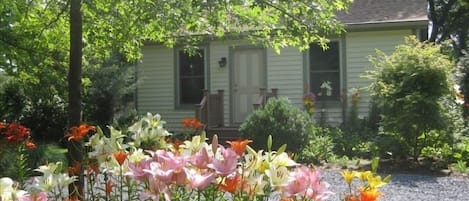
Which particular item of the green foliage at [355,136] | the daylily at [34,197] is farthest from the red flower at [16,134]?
the green foliage at [355,136]

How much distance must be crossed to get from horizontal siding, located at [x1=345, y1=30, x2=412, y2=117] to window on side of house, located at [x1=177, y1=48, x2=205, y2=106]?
3949mm

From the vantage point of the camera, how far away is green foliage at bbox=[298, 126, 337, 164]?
30.8 feet

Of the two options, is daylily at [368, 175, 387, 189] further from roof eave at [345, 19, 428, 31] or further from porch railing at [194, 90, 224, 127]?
porch railing at [194, 90, 224, 127]

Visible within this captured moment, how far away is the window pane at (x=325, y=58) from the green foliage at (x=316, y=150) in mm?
3167

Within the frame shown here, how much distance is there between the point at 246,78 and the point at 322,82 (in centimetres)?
197

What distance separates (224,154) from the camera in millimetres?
1717

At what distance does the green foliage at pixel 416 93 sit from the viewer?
341 inches

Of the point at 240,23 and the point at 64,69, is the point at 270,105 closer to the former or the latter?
the point at 64,69

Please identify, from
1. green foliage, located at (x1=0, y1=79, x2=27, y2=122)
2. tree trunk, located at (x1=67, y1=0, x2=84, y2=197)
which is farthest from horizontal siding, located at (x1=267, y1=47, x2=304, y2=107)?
tree trunk, located at (x1=67, y1=0, x2=84, y2=197)

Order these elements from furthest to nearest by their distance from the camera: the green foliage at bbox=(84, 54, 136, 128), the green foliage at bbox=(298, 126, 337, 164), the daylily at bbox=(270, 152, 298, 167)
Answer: the green foliage at bbox=(84, 54, 136, 128), the green foliage at bbox=(298, 126, 337, 164), the daylily at bbox=(270, 152, 298, 167)

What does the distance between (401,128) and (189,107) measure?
6926 mm

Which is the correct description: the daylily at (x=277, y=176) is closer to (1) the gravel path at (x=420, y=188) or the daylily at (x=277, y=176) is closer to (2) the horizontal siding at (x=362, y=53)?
(1) the gravel path at (x=420, y=188)

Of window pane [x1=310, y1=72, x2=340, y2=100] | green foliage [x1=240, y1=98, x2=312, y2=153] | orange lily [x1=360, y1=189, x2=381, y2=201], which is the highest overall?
window pane [x1=310, y1=72, x2=340, y2=100]

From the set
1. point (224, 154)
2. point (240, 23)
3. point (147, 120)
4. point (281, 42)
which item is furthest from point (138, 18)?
point (224, 154)
